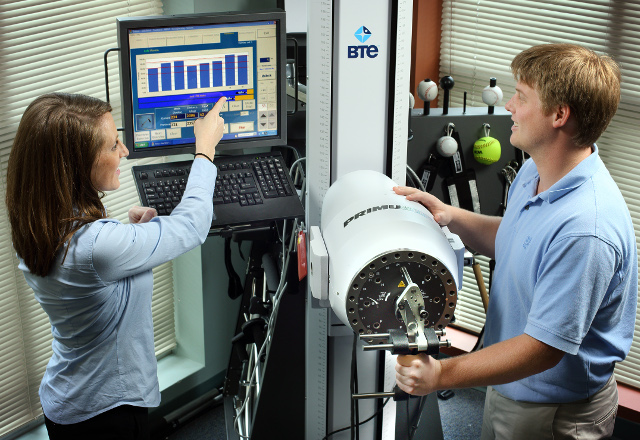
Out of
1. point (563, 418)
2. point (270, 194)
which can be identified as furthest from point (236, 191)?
point (563, 418)

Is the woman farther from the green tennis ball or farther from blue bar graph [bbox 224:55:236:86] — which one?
the green tennis ball

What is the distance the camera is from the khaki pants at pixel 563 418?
1.76 m

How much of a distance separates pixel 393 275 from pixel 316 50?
667 millimetres

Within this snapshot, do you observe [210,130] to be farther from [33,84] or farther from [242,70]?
[33,84]

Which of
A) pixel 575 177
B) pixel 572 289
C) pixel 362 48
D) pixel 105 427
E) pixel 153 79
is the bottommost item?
pixel 105 427

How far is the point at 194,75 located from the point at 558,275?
1.20m

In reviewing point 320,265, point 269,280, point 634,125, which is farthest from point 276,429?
point 634,125

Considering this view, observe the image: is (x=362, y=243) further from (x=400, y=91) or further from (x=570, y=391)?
(x=570, y=391)

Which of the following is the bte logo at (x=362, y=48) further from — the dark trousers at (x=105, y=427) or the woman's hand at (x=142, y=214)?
the dark trousers at (x=105, y=427)

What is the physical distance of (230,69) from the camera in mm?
2170

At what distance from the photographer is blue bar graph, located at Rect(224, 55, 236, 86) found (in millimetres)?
Result: 2156

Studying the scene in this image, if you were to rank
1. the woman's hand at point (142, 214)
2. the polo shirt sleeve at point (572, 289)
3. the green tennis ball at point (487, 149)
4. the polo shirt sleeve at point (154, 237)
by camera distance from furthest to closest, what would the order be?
the green tennis ball at point (487, 149) → the woman's hand at point (142, 214) → the polo shirt sleeve at point (154, 237) → the polo shirt sleeve at point (572, 289)

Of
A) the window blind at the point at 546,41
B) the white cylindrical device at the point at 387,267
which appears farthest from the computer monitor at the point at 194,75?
the window blind at the point at 546,41

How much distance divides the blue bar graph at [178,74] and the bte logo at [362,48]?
0.58 meters
